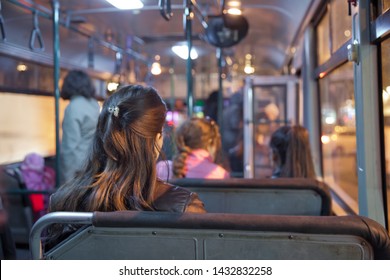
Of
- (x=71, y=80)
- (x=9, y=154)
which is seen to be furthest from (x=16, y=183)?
(x=71, y=80)

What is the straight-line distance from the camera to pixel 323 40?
400 centimetres

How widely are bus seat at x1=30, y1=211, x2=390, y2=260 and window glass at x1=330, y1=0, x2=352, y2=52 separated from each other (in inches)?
70.8

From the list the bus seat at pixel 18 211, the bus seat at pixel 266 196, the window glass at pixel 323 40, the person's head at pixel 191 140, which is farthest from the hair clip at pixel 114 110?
the bus seat at pixel 18 211

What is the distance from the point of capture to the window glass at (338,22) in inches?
115

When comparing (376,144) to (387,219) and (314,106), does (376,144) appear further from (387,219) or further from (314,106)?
(314,106)

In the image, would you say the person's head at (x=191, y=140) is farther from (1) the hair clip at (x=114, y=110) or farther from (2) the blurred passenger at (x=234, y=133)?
(2) the blurred passenger at (x=234, y=133)

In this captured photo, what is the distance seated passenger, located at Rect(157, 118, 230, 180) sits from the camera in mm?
2727

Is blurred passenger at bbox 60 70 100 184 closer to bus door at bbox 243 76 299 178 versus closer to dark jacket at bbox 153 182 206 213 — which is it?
bus door at bbox 243 76 299 178

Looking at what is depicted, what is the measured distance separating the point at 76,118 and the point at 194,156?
1.39 m

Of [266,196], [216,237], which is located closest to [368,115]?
[266,196]

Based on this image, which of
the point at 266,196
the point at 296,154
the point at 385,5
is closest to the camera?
the point at 385,5

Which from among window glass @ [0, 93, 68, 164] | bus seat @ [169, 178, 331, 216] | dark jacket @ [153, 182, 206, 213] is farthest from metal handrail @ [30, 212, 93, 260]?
window glass @ [0, 93, 68, 164]

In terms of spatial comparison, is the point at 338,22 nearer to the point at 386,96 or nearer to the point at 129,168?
the point at 386,96
